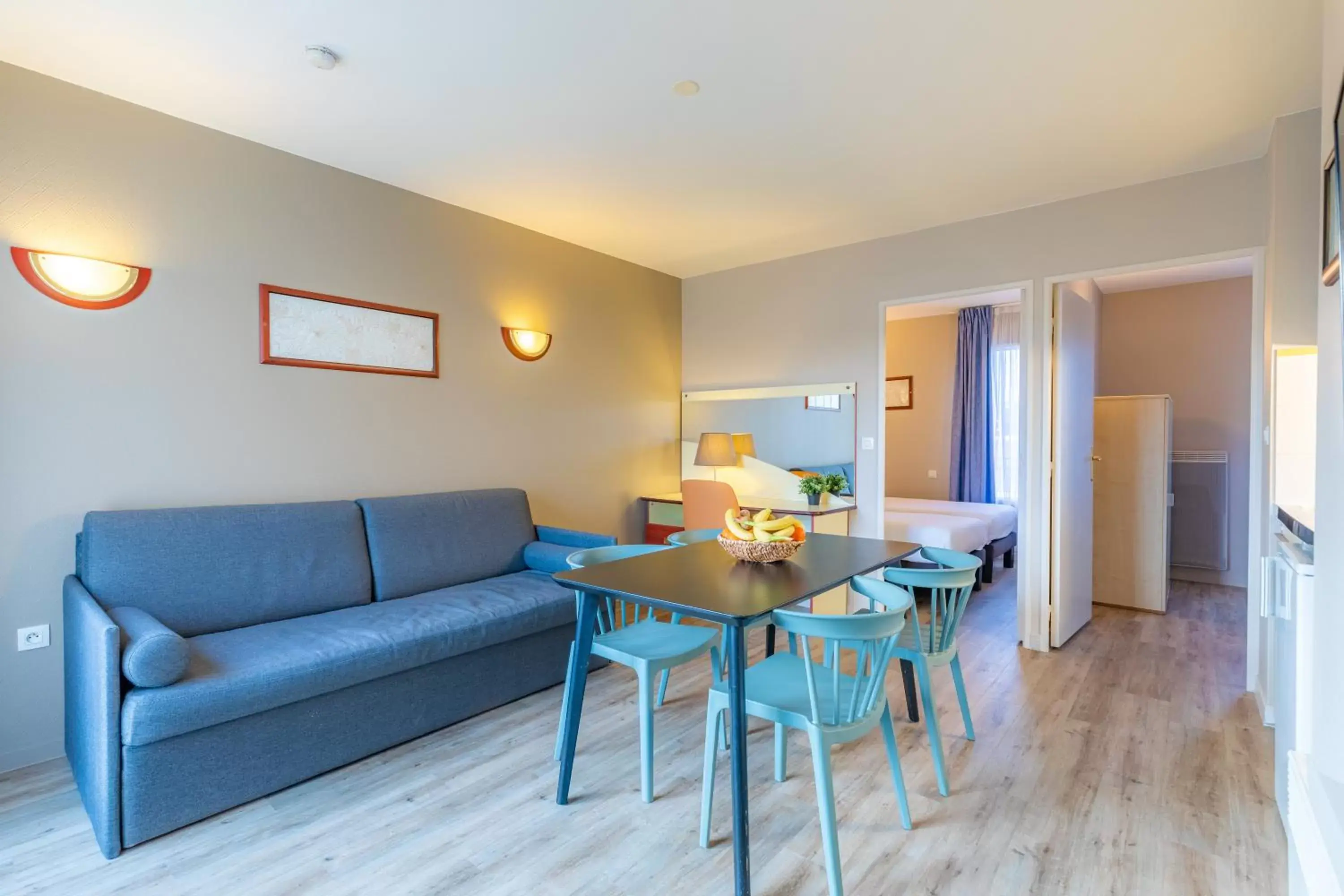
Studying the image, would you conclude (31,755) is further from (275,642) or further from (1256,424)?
(1256,424)

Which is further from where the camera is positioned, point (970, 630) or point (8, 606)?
point (970, 630)

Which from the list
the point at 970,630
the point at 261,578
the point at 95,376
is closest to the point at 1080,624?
the point at 970,630

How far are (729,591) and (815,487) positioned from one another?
257 cm

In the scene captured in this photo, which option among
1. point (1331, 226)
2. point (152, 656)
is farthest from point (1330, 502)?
point (152, 656)

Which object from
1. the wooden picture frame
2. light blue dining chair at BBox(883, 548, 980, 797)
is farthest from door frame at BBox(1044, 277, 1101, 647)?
the wooden picture frame

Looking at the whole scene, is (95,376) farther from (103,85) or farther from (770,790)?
(770,790)

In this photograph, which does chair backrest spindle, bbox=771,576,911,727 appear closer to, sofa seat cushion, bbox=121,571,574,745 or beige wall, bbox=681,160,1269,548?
sofa seat cushion, bbox=121,571,574,745

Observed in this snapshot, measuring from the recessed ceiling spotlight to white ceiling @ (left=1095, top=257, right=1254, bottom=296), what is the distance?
187 inches

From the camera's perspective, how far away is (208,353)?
2.81 meters

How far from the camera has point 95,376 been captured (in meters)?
2.53

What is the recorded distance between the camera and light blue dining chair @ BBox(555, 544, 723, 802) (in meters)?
2.12

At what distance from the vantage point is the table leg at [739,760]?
159 centimetres

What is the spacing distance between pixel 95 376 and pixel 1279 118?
16.0 ft

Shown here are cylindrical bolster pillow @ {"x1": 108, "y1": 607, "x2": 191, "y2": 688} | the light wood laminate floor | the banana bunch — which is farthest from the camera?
the banana bunch
